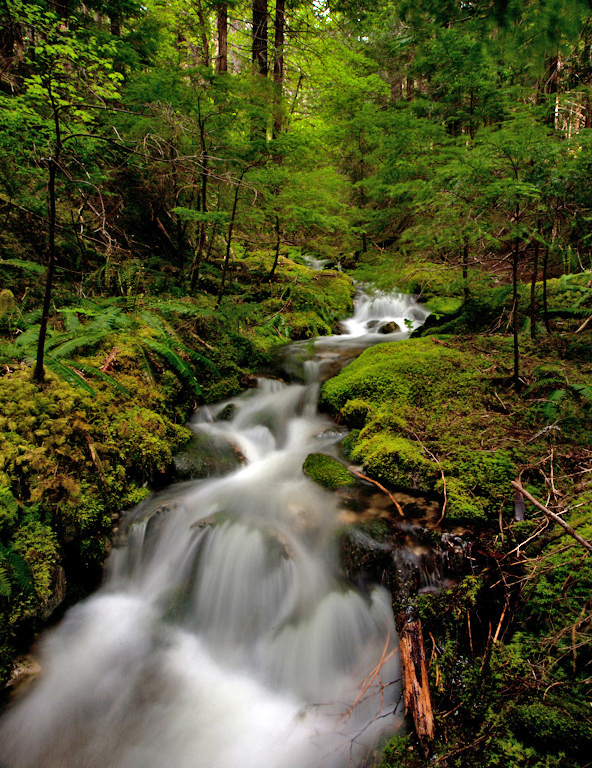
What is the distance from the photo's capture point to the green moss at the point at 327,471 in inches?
156

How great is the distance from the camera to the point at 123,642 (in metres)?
2.99

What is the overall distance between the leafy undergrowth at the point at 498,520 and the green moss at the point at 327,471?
0.74 ft

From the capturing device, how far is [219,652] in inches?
120

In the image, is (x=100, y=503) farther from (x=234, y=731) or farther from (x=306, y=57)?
(x=306, y=57)

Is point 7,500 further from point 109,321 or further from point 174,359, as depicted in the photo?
point 109,321

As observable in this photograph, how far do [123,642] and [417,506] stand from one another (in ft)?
8.70

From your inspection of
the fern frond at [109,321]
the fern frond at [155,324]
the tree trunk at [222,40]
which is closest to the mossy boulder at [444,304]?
the fern frond at [155,324]

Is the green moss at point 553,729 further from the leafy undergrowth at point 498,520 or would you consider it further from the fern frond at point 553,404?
the fern frond at point 553,404

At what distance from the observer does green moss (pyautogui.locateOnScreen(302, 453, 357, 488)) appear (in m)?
3.96

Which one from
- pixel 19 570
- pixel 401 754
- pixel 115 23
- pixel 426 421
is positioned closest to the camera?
pixel 401 754

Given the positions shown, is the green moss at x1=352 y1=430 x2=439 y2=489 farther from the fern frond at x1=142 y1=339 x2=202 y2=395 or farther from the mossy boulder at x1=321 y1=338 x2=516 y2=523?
the fern frond at x1=142 y1=339 x2=202 y2=395

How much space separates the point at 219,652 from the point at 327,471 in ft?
6.21

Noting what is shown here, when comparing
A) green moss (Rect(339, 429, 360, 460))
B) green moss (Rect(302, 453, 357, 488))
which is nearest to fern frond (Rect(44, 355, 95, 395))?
green moss (Rect(302, 453, 357, 488))

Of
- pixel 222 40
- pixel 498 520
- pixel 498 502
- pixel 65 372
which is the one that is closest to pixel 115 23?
pixel 222 40
